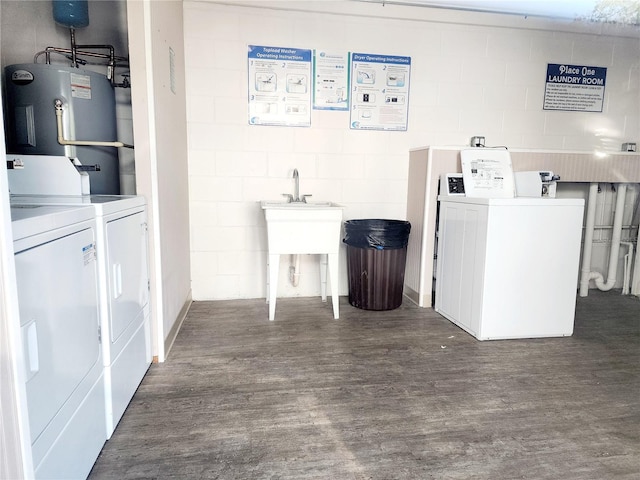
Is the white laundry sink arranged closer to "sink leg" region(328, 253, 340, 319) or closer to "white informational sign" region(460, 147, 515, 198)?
"sink leg" region(328, 253, 340, 319)

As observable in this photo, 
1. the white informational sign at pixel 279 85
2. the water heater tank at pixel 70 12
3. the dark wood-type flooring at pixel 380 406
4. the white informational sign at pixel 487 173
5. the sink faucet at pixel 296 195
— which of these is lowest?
the dark wood-type flooring at pixel 380 406

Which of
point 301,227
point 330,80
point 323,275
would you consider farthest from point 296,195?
point 330,80

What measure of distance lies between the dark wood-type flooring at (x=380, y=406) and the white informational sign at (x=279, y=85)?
162cm

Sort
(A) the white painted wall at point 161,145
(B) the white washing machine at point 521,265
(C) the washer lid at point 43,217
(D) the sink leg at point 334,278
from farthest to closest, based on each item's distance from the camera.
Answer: (D) the sink leg at point 334,278 → (B) the white washing machine at point 521,265 → (A) the white painted wall at point 161,145 → (C) the washer lid at point 43,217

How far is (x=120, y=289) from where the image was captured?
1602 mm

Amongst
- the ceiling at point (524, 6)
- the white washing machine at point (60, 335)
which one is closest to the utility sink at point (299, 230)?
the white washing machine at point (60, 335)

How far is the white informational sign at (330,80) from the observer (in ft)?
10.2

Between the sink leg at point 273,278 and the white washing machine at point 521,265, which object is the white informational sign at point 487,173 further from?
the sink leg at point 273,278

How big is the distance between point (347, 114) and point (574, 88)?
6.83ft

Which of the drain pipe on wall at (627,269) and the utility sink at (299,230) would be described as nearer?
the utility sink at (299,230)

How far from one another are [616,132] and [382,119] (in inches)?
88.7

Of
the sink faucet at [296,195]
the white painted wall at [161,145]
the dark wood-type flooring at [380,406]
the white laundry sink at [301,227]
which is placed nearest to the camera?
the dark wood-type flooring at [380,406]

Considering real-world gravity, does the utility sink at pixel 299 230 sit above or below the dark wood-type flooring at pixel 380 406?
above

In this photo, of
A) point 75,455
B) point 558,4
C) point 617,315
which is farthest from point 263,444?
point 558,4
